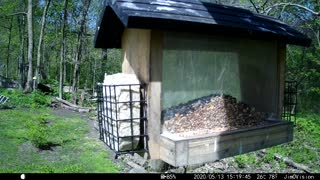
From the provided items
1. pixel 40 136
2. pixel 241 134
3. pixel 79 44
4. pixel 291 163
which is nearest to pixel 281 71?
pixel 241 134

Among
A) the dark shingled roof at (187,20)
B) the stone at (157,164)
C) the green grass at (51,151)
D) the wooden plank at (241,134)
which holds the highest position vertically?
the dark shingled roof at (187,20)

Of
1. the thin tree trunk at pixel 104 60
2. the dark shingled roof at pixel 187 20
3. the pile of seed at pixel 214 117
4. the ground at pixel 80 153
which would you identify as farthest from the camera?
the thin tree trunk at pixel 104 60

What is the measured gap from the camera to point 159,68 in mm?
2859

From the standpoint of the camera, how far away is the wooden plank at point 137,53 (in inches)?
115

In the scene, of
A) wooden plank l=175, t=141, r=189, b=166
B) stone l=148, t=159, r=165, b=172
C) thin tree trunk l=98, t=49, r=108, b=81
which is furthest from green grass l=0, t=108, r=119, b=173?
thin tree trunk l=98, t=49, r=108, b=81

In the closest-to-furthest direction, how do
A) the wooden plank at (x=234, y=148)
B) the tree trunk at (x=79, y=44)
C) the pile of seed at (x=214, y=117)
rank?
the wooden plank at (x=234, y=148), the pile of seed at (x=214, y=117), the tree trunk at (x=79, y=44)

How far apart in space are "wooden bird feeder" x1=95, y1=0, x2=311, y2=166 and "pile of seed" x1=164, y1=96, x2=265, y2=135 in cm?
8

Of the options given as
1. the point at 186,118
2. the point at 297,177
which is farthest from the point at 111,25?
the point at 297,177

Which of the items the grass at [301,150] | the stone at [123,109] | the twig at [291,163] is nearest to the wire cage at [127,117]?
the stone at [123,109]

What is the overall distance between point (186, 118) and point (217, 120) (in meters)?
0.37

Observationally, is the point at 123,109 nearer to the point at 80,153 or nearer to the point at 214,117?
the point at 214,117

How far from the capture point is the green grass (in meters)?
6.81

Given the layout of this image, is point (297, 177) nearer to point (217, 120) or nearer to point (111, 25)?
point (217, 120)

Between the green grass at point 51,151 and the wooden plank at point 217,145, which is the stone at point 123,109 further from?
the green grass at point 51,151
